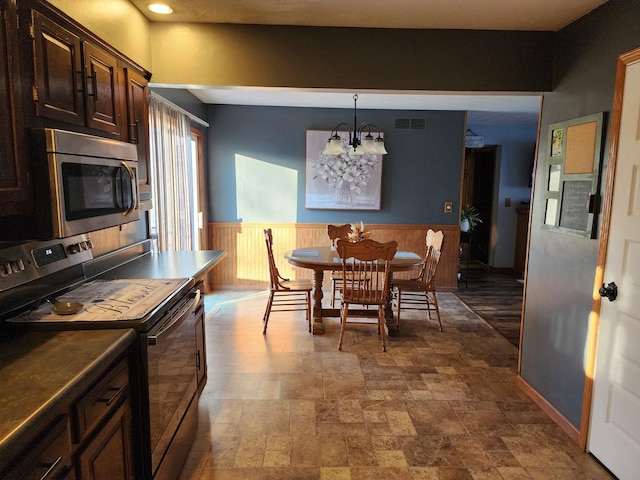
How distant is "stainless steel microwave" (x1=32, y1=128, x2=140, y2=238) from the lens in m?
1.40

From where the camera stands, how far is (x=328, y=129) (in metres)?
5.33

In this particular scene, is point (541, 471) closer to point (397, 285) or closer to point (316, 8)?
point (397, 285)

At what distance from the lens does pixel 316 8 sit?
7.50 feet

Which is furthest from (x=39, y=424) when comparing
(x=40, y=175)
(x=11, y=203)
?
(x=40, y=175)

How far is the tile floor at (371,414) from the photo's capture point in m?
2.07

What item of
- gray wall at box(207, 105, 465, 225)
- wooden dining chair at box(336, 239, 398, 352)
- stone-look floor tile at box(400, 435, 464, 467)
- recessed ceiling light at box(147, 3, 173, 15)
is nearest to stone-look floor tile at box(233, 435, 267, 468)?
stone-look floor tile at box(400, 435, 464, 467)

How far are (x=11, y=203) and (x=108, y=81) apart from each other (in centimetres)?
92

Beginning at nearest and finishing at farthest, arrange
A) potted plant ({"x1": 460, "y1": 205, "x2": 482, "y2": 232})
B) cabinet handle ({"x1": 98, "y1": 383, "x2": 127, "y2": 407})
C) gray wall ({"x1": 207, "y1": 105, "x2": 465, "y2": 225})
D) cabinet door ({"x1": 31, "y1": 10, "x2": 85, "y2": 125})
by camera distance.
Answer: cabinet handle ({"x1": 98, "y1": 383, "x2": 127, "y2": 407}) → cabinet door ({"x1": 31, "y1": 10, "x2": 85, "y2": 125}) → gray wall ({"x1": 207, "y1": 105, "x2": 465, "y2": 225}) → potted plant ({"x1": 460, "y1": 205, "x2": 482, "y2": 232})

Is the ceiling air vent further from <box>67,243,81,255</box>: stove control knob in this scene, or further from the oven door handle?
<box>67,243,81,255</box>: stove control knob

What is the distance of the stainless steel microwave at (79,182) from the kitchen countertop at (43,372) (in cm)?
37

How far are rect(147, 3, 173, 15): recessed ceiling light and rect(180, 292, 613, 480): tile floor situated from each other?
7.87 feet

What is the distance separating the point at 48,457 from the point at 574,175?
8.68 ft

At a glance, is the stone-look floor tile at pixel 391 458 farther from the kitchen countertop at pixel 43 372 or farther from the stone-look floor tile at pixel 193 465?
the kitchen countertop at pixel 43 372

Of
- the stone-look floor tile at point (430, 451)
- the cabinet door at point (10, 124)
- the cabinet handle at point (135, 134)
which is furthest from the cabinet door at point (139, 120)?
the stone-look floor tile at point (430, 451)
